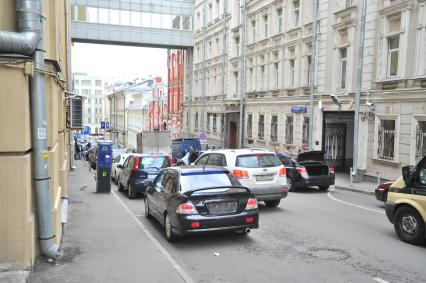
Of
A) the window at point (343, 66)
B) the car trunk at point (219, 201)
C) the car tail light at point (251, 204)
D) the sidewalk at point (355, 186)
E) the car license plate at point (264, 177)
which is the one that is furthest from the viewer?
the window at point (343, 66)

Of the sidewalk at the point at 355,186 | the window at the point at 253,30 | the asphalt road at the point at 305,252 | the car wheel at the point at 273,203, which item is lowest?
the sidewalk at the point at 355,186

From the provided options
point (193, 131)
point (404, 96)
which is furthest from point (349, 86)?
point (193, 131)

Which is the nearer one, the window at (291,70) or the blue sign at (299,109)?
the blue sign at (299,109)

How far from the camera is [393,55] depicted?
61.4 ft

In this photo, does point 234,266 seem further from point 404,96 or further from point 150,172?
point 404,96

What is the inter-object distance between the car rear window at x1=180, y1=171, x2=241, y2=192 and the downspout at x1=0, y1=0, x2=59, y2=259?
2732mm

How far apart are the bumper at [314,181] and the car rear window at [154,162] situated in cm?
480

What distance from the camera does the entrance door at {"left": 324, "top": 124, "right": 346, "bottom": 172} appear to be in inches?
959

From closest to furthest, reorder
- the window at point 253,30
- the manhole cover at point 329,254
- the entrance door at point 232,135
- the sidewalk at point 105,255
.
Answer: the sidewalk at point 105,255, the manhole cover at point 329,254, the window at point 253,30, the entrance door at point 232,135

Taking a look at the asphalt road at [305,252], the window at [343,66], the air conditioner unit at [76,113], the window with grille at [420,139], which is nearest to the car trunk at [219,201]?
the asphalt road at [305,252]

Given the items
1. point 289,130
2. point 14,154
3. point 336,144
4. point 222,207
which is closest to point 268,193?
point 222,207

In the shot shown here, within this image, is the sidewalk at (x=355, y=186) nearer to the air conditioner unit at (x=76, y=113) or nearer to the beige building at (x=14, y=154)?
the air conditioner unit at (x=76, y=113)

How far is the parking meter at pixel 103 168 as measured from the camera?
16.8m

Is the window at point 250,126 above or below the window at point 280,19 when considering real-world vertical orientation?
below
